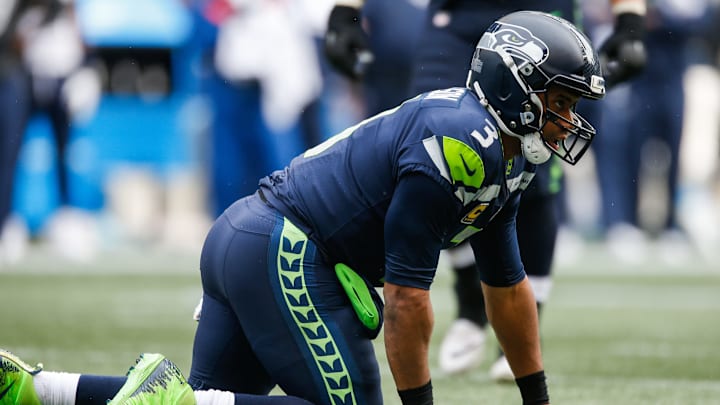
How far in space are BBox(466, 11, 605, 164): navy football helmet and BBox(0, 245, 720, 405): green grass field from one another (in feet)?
5.02

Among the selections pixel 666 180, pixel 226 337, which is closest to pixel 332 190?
pixel 226 337

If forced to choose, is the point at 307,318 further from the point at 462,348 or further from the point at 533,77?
the point at 462,348

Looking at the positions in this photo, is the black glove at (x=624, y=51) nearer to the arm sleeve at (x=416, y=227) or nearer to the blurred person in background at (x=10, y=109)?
the arm sleeve at (x=416, y=227)

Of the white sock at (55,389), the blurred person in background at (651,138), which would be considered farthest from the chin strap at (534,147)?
the blurred person in background at (651,138)

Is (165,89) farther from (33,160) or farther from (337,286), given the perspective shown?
(337,286)

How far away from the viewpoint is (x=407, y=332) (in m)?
3.58

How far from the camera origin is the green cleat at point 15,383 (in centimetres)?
384

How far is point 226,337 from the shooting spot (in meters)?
3.88

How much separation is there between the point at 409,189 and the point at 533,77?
469 mm

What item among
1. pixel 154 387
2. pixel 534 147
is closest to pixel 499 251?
pixel 534 147

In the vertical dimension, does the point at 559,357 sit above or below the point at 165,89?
below

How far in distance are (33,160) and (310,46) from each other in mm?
3456

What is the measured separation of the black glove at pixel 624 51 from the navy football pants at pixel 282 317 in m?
1.95

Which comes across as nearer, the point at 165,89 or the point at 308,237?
the point at 308,237
